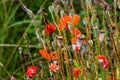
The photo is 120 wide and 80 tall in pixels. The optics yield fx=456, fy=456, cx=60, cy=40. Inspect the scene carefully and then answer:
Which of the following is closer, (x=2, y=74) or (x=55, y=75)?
(x=55, y=75)

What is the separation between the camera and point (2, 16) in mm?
4691

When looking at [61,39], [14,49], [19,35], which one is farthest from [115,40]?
[19,35]

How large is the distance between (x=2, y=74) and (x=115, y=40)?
74.3 inches

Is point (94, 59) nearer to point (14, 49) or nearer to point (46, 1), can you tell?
point (46, 1)

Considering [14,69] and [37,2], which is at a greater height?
[37,2]

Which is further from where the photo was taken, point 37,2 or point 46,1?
point 37,2

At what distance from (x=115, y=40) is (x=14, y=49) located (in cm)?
178

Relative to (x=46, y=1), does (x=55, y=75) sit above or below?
below

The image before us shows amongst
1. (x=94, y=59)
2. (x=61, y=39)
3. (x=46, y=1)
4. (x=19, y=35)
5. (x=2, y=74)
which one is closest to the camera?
(x=61, y=39)

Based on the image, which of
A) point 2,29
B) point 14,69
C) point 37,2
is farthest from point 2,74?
point 37,2

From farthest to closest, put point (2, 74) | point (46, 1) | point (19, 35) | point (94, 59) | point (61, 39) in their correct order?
point (19, 35)
point (2, 74)
point (46, 1)
point (94, 59)
point (61, 39)

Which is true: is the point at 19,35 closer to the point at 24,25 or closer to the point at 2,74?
the point at 24,25

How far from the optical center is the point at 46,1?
Answer: 3963 mm

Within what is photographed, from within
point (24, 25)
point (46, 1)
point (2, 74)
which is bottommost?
point (2, 74)
